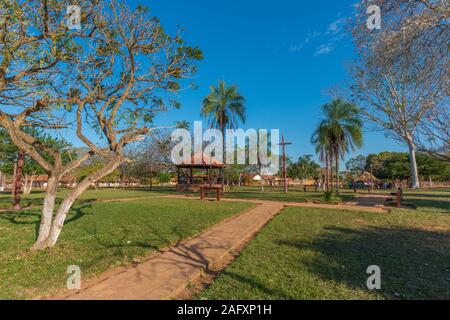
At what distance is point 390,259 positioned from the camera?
15.9ft

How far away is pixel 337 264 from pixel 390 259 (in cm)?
119

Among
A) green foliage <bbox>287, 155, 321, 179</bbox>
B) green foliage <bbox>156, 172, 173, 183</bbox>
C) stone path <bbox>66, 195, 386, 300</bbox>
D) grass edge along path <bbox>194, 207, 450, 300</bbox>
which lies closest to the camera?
stone path <bbox>66, 195, 386, 300</bbox>

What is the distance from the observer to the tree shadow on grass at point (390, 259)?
3604 millimetres

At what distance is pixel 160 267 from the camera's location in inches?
171

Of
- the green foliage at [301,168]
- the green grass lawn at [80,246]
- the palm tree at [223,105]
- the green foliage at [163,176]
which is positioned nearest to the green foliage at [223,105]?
the palm tree at [223,105]

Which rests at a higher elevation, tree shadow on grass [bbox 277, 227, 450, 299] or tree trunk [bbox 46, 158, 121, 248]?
tree trunk [bbox 46, 158, 121, 248]

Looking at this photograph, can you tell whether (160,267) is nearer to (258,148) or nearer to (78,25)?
(78,25)

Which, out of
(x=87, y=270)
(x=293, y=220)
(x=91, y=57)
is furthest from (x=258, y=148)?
(x=87, y=270)

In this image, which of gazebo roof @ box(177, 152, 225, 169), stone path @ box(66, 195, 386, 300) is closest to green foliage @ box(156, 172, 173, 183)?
gazebo roof @ box(177, 152, 225, 169)

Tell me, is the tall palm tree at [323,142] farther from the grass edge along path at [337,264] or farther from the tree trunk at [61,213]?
the tree trunk at [61,213]

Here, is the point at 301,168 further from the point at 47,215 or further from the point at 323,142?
the point at 47,215

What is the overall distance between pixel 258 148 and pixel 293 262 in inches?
1496

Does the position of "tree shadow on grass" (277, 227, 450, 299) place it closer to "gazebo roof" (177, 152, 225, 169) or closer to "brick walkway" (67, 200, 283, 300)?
"brick walkway" (67, 200, 283, 300)

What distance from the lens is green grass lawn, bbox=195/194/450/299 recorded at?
3.45m
